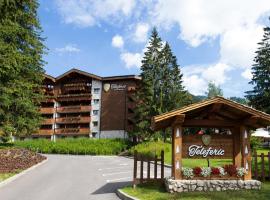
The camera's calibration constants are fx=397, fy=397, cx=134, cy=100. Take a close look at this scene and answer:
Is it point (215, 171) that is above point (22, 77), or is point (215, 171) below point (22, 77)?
below

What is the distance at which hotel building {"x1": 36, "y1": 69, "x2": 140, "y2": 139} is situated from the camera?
71.6 m

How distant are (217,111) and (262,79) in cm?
3137

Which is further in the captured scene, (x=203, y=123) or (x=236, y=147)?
(x=236, y=147)

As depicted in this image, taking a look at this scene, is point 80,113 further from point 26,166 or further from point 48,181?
point 48,181

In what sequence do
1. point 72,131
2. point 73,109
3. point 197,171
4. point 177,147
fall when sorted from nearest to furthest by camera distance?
point 197,171 → point 177,147 → point 72,131 → point 73,109

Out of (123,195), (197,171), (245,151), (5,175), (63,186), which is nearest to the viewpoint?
(123,195)

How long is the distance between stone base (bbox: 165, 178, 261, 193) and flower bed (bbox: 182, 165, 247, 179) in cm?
31

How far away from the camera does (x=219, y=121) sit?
17219mm

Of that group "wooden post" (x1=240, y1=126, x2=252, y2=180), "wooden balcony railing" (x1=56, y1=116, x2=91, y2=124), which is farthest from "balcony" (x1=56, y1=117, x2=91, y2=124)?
"wooden post" (x1=240, y1=126, x2=252, y2=180)

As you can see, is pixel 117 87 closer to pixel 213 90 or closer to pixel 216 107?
pixel 213 90

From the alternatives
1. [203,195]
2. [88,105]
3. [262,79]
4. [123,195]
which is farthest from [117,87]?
[203,195]

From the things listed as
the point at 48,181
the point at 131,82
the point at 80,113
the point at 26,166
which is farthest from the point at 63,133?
the point at 48,181

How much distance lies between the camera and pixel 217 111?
17422 millimetres

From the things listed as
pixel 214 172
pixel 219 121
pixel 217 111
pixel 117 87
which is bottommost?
pixel 214 172
